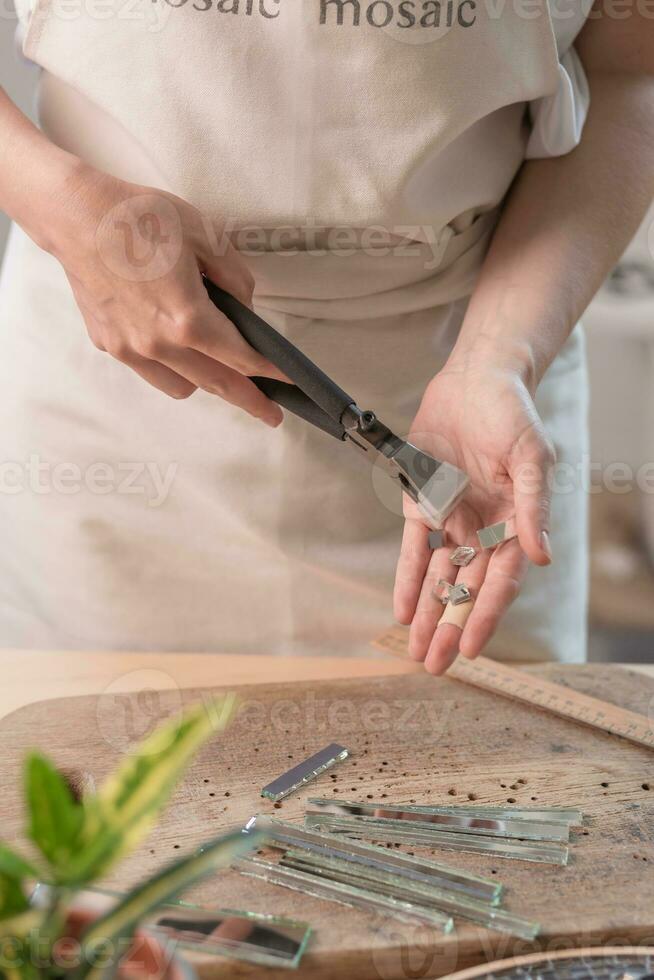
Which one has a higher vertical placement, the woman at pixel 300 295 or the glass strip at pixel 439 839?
the woman at pixel 300 295

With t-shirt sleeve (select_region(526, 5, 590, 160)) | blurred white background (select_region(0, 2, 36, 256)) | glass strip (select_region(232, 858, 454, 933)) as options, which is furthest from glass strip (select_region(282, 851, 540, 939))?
blurred white background (select_region(0, 2, 36, 256))

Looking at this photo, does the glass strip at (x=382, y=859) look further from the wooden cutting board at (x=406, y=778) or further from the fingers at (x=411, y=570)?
the fingers at (x=411, y=570)

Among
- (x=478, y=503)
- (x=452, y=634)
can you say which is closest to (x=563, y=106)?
(x=478, y=503)

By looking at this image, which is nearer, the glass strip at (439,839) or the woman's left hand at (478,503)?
the glass strip at (439,839)

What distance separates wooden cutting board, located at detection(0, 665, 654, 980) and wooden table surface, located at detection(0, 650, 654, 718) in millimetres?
27

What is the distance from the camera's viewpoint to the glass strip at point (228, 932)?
1.72 feet

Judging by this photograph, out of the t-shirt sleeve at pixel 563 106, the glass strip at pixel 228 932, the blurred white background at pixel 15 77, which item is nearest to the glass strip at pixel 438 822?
the glass strip at pixel 228 932

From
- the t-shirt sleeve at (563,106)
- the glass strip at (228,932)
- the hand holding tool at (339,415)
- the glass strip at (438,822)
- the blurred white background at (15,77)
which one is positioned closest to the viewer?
the glass strip at (228,932)

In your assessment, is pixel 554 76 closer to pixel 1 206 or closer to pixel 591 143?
pixel 591 143

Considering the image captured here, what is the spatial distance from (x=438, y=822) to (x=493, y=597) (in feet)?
0.56

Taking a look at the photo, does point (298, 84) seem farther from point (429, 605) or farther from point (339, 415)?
point (429, 605)

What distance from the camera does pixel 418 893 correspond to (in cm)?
58

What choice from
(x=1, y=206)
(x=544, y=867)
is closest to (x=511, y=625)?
(x=544, y=867)

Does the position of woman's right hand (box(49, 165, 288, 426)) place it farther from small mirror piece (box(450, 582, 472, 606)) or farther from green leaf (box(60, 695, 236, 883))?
green leaf (box(60, 695, 236, 883))
